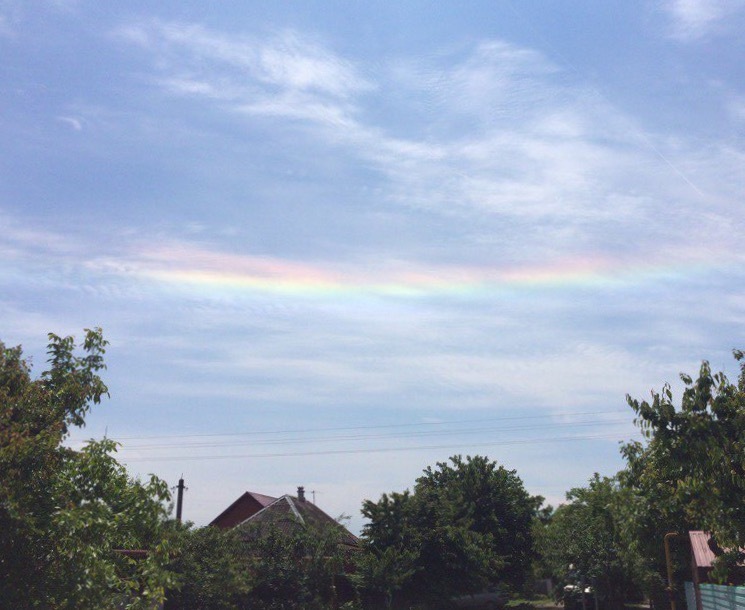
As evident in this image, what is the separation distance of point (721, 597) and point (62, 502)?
43.8ft

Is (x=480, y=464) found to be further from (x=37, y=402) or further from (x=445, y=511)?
(x=37, y=402)

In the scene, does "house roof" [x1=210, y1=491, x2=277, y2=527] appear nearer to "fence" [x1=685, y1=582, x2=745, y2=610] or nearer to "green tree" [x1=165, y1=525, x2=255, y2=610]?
"green tree" [x1=165, y1=525, x2=255, y2=610]

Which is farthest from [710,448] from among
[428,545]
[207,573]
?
[428,545]

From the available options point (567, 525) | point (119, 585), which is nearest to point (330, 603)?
point (567, 525)

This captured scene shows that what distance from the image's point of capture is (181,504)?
47.5 m

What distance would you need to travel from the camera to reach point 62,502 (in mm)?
12227

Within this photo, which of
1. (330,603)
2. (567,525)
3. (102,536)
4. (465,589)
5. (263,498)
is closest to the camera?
(102,536)

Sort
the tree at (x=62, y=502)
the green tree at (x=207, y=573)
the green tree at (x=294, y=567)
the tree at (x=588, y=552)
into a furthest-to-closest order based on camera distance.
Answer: the tree at (x=588, y=552) < the green tree at (x=294, y=567) < the green tree at (x=207, y=573) < the tree at (x=62, y=502)

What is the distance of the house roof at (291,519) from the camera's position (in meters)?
32.2

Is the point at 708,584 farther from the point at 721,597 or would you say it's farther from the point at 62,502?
the point at 62,502

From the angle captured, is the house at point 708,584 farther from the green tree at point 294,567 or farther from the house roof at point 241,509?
the house roof at point 241,509

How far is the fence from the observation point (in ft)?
47.6

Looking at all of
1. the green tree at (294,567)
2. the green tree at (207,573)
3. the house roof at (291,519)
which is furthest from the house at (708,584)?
the house roof at (291,519)

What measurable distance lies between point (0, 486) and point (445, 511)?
1106 inches
